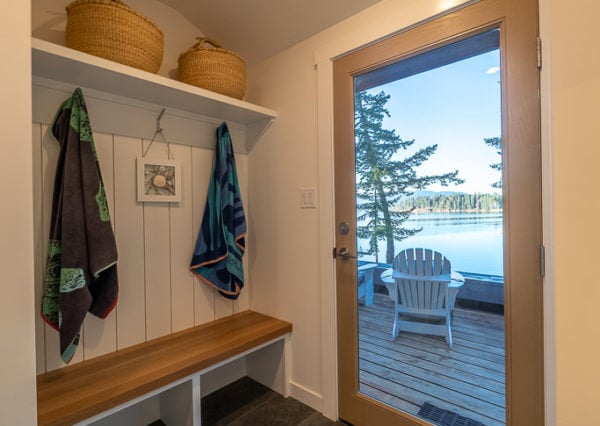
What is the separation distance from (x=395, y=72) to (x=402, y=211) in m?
0.68

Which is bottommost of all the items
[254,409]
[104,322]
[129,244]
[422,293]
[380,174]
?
[254,409]

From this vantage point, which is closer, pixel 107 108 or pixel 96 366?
pixel 96 366

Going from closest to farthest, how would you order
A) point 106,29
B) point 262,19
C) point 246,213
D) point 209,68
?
1. point 106,29
2. point 209,68
3. point 262,19
4. point 246,213

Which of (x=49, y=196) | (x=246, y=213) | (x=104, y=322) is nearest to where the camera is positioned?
(x=49, y=196)

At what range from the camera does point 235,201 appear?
6.26 feet

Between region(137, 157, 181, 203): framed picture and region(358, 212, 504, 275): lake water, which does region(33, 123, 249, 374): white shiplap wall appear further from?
region(358, 212, 504, 275): lake water

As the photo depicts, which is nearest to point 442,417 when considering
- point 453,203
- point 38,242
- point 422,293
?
point 422,293

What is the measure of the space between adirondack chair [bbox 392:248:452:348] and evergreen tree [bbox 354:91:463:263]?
98 mm

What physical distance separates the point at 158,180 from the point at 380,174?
47.9 inches

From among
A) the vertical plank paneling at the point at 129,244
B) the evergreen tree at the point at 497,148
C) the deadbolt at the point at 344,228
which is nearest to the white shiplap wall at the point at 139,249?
the vertical plank paneling at the point at 129,244

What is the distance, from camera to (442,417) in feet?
4.42

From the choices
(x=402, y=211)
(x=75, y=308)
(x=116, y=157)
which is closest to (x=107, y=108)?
(x=116, y=157)

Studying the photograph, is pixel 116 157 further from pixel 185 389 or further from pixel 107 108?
pixel 185 389

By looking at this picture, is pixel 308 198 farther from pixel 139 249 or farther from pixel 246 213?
pixel 139 249
